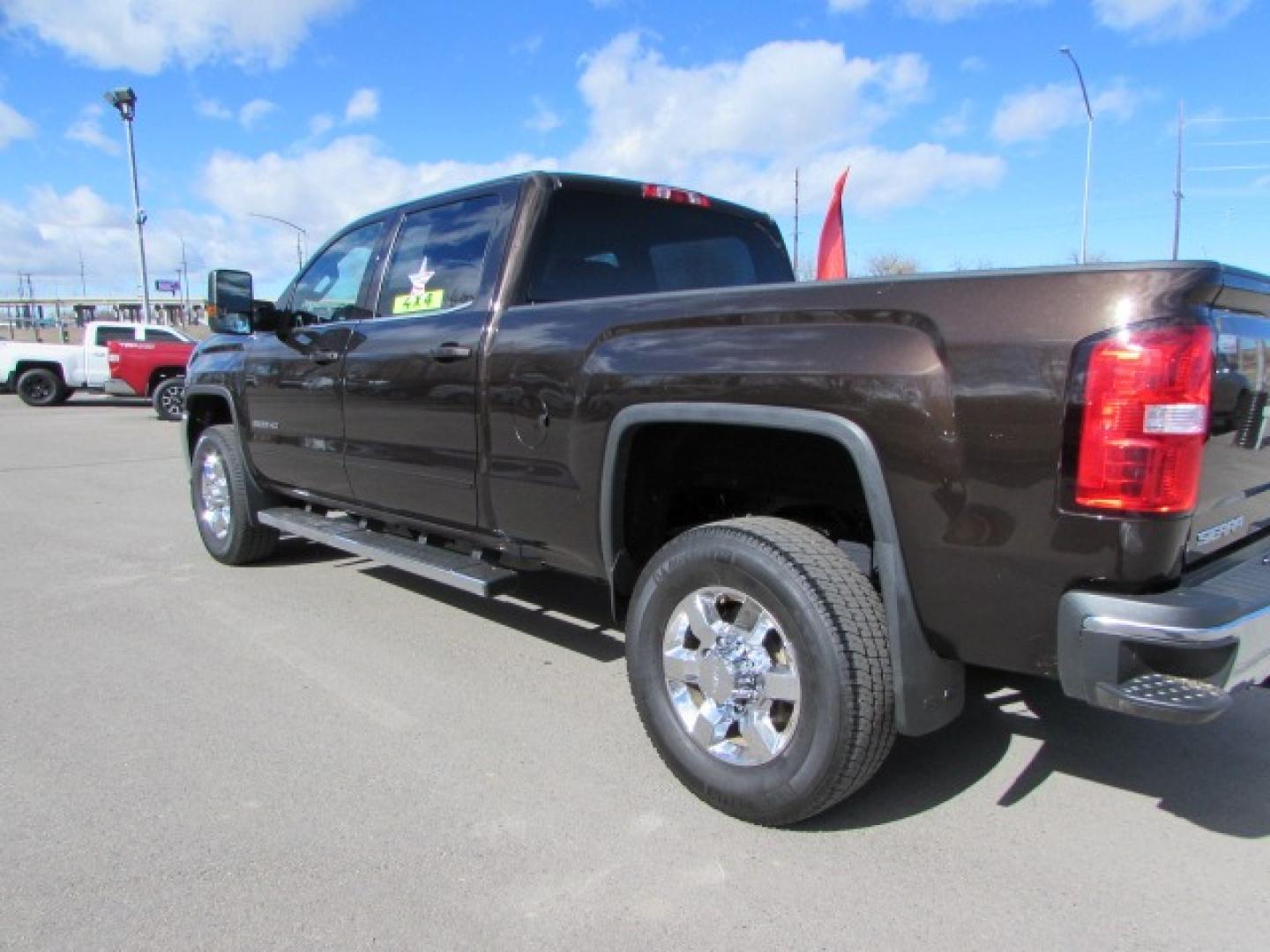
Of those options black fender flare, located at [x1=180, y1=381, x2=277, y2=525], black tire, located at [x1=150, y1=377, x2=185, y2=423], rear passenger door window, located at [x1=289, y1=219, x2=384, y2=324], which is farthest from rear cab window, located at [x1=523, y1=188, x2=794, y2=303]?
black tire, located at [x1=150, y1=377, x2=185, y2=423]

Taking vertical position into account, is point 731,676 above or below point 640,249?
below

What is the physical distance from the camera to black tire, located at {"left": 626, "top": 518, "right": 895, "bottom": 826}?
245 centimetres

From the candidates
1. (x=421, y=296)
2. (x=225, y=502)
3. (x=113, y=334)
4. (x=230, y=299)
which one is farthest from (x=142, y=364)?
(x=421, y=296)

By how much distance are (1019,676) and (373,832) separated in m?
2.32

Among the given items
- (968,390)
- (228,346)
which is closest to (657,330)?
(968,390)

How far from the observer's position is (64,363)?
19.5 metres

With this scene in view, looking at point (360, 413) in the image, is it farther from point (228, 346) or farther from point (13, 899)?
point (13, 899)

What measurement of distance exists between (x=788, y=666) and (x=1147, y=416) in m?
1.15

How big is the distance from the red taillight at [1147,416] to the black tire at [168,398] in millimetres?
16408

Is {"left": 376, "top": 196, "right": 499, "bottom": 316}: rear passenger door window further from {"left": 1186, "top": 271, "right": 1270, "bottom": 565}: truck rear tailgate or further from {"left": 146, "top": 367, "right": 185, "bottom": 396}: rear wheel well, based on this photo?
{"left": 146, "top": 367, "right": 185, "bottom": 396}: rear wheel well

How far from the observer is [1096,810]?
281 cm

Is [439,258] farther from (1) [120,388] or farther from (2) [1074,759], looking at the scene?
(1) [120,388]

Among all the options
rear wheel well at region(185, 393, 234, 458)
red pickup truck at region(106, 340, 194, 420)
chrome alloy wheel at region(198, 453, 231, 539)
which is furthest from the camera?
red pickup truck at region(106, 340, 194, 420)

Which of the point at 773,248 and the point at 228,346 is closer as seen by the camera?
the point at 773,248
